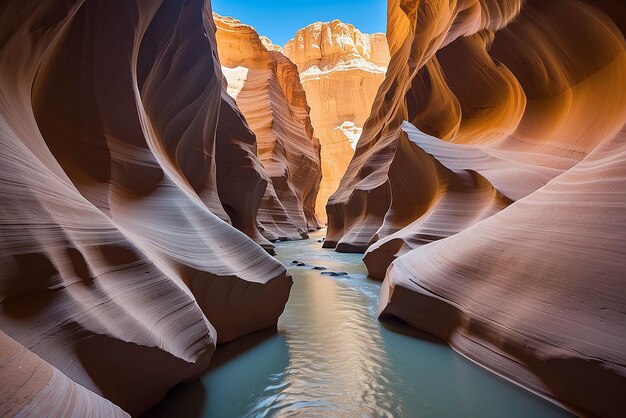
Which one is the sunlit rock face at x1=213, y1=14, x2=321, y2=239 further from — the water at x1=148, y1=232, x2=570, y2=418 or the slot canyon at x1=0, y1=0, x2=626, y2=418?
the water at x1=148, y1=232, x2=570, y2=418

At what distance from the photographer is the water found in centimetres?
193

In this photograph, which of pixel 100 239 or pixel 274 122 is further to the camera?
pixel 274 122

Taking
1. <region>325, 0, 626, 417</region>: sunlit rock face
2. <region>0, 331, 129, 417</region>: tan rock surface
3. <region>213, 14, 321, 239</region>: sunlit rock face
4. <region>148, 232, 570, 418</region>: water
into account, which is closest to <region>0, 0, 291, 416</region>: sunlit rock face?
<region>0, 331, 129, 417</region>: tan rock surface

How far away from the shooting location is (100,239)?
1.95 metres

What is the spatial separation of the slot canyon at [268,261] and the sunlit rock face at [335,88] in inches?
1298

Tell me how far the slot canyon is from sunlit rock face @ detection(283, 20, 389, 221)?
32965mm

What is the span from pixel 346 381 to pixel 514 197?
3.86m

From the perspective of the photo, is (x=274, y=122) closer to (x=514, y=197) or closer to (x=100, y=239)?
(x=514, y=197)

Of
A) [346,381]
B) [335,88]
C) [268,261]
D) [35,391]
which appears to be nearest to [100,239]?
[35,391]

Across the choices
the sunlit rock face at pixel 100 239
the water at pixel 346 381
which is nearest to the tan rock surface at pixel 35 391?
the sunlit rock face at pixel 100 239

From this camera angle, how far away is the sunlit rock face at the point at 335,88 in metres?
39.7

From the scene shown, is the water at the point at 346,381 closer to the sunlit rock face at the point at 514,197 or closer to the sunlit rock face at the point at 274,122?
the sunlit rock face at the point at 514,197

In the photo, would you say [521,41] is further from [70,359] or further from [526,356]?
[70,359]

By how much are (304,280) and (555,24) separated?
5.71 metres
